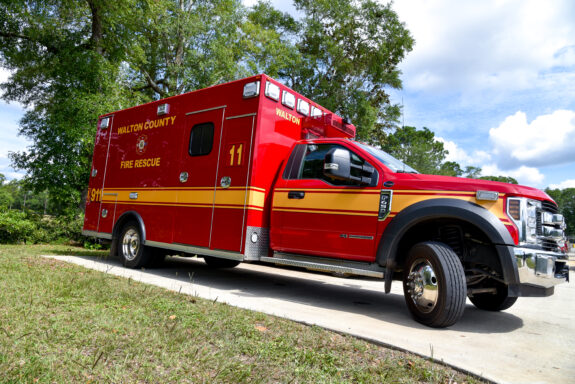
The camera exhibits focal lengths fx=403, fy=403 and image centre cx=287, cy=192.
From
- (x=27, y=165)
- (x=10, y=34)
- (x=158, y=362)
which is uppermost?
(x=10, y=34)

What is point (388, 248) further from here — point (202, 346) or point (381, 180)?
point (202, 346)

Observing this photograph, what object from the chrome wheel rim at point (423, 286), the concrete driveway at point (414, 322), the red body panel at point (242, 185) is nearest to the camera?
the concrete driveway at point (414, 322)

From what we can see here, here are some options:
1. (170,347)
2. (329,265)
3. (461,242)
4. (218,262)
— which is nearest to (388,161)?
(461,242)

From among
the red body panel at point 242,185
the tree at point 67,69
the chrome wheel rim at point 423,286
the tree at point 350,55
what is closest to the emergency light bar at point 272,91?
A: the red body panel at point 242,185

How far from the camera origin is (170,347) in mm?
2912

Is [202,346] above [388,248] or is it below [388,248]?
below

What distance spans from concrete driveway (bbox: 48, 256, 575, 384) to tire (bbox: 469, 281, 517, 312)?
0.10 m

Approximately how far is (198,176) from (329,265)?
2.71 m

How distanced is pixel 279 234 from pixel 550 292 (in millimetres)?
3177

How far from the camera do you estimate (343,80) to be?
78.0 feet

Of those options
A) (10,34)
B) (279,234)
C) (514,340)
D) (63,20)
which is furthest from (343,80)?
(514,340)

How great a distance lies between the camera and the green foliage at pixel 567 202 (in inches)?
3733

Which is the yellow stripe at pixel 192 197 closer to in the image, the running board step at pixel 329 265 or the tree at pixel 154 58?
the running board step at pixel 329 265

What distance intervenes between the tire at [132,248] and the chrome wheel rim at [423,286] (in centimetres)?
491
